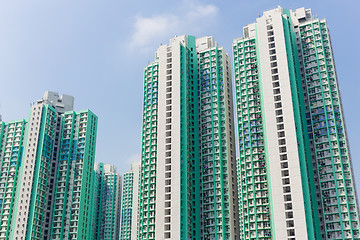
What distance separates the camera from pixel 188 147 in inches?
3597

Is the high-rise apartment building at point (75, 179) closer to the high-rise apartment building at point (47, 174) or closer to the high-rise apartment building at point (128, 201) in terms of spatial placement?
the high-rise apartment building at point (47, 174)

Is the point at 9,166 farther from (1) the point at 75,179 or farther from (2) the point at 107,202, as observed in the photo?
(2) the point at 107,202

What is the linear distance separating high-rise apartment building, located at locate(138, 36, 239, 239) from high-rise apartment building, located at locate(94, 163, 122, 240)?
65157 mm

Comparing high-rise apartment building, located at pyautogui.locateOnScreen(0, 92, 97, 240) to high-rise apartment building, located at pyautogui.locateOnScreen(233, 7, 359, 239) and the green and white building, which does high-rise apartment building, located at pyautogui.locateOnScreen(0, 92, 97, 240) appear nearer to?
the green and white building

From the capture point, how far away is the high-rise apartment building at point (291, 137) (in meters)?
74.4

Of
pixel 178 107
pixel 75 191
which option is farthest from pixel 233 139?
pixel 75 191

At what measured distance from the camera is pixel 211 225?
280ft

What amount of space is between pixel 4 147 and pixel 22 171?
11677 mm

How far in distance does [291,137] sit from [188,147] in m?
23.8

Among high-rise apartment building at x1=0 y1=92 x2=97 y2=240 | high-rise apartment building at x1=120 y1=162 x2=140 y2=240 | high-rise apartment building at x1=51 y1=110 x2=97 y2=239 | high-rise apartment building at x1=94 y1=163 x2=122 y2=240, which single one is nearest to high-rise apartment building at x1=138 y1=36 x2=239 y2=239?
high-rise apartment building at x1=51 y1=110 x2=97 y2=239

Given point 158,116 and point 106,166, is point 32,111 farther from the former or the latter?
point 106,166

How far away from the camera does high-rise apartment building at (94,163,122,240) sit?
15200cm

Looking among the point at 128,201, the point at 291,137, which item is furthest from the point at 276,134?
the point at 128,201

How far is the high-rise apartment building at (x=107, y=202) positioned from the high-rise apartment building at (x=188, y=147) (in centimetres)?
6516
